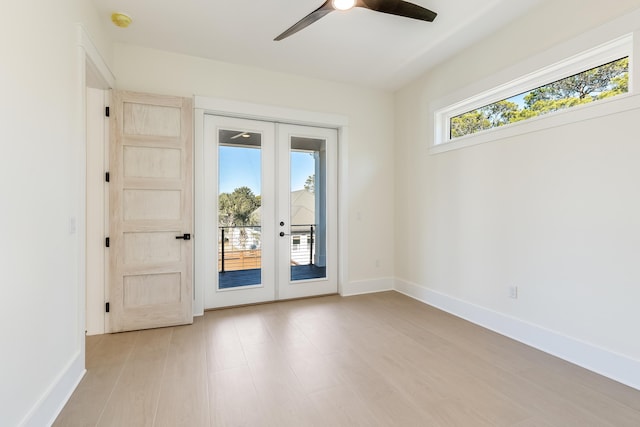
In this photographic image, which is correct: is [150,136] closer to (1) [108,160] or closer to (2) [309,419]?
(1) [108,160]

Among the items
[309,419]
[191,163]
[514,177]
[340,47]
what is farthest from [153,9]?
[514,177]

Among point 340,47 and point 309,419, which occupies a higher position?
point 340,47

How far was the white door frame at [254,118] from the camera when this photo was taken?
3471 mm

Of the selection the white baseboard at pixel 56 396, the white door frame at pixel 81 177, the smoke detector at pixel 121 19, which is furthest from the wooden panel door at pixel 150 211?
the white baseboard at pixel 56 396

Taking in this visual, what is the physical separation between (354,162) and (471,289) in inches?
88.4

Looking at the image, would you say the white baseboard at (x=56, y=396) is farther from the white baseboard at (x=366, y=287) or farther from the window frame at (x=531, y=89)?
the window frame at (x=531, y=89)

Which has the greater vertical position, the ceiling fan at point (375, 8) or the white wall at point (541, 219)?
the ceiling fan at point (375, 8)

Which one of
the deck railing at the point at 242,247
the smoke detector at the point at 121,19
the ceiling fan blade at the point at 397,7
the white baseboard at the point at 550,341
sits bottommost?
the white baseboard at the point at 550,341

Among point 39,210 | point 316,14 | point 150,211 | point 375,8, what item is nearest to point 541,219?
point 375,8

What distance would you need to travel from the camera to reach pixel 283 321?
10.8 ft

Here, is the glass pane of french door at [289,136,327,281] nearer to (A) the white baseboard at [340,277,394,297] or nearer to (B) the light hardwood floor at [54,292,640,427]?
(A) the white baseboard at [340,277,394,297]

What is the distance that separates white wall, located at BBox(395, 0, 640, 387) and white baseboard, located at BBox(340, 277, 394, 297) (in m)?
0.61

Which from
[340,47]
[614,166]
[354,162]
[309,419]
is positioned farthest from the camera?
[354,162]

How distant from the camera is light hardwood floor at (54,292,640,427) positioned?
1767 mm
